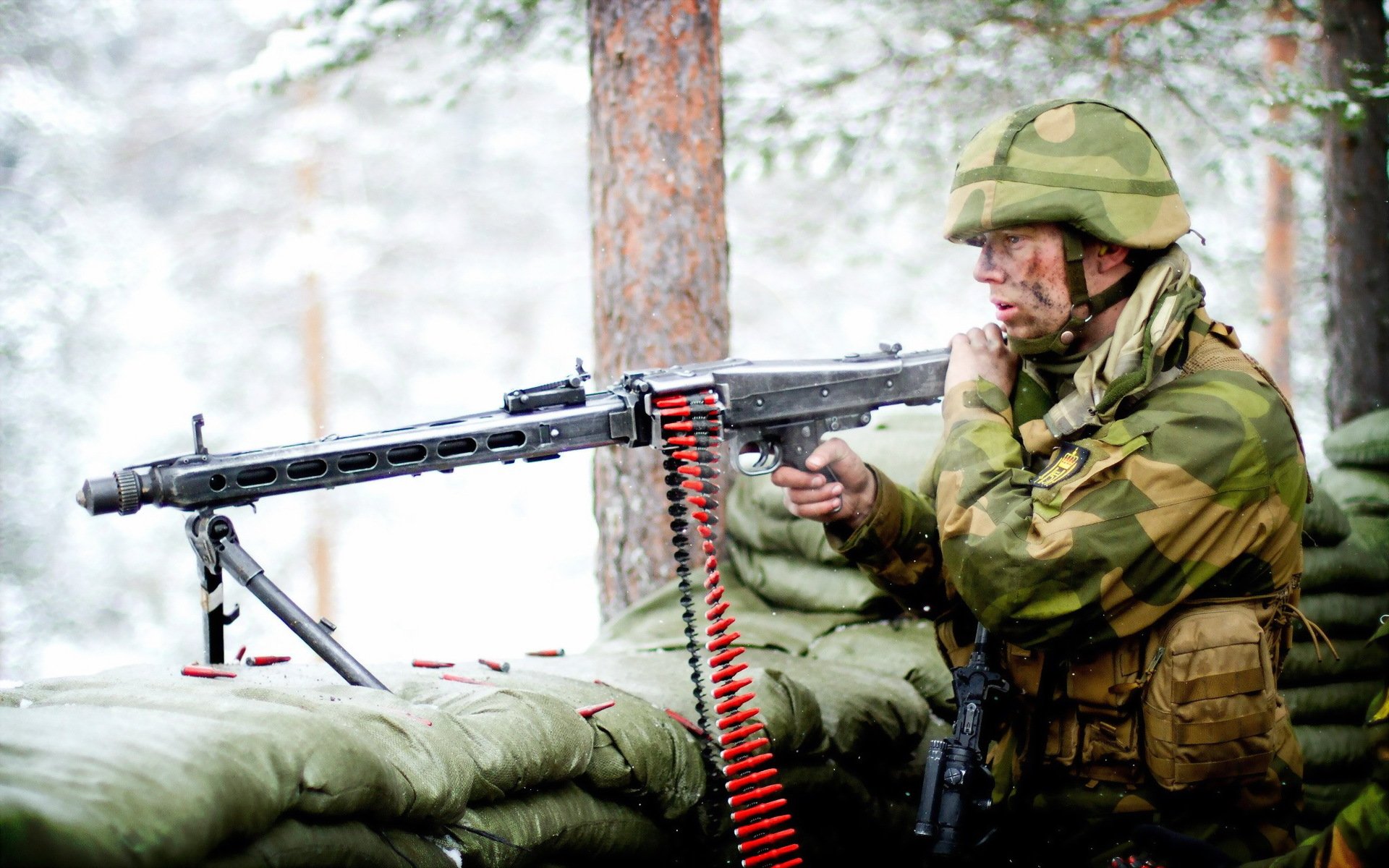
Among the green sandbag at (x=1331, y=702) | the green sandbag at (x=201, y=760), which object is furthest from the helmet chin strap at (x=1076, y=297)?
the green sandbag at (x=1331, y=702)

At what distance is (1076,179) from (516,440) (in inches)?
62.1

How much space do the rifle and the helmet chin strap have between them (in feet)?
2.58

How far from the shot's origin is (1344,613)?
488 cm

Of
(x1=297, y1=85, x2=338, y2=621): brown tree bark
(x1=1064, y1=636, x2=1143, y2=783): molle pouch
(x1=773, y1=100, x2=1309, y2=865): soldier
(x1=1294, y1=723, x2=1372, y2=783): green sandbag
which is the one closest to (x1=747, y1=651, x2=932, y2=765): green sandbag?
(x1=773, y1=100, x2=1309, y2=865): soldier

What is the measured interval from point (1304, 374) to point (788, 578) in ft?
43.2

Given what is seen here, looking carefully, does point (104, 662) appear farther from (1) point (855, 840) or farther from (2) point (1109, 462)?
(2) point (1109, 462)

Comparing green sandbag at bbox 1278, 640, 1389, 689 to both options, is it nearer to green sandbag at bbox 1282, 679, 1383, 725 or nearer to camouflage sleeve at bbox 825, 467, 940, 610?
green sandbag at bbox 1282, 679, 1383, 725

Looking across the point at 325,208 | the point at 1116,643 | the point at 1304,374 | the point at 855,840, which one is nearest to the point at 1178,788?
the point at 1116,643

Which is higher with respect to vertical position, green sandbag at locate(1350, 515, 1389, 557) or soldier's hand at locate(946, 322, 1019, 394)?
soldier's hand at locate(946, 322, 1019, 394)

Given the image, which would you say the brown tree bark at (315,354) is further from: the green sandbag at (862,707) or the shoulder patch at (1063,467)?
the shoulder patch at (1063,467)

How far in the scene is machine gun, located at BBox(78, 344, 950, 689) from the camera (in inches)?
112

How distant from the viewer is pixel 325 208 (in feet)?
46.7

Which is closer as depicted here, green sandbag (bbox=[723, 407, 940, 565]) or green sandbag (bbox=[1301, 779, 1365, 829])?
green sandbag (bbox=[1301, 779, 1365, 829])

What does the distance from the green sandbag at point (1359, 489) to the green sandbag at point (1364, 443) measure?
50 mm
